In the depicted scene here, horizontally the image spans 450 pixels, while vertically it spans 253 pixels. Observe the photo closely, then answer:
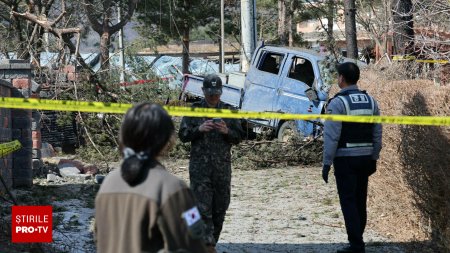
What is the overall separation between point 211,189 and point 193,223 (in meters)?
3.46

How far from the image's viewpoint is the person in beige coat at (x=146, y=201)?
3.30m

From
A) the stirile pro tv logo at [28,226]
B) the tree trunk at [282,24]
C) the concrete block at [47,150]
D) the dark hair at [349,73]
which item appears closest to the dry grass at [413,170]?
the dark hair at [349,73]

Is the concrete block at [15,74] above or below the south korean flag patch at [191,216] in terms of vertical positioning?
above

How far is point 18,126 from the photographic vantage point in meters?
10.8

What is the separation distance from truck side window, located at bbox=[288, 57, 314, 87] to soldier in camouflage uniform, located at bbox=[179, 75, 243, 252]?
8.87 metres

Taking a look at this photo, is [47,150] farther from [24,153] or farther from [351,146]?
[351,146]

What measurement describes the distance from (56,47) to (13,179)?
3734 millimetres

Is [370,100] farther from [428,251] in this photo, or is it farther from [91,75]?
[91,75]

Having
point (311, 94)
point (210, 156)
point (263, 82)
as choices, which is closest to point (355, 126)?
point (210, 156)

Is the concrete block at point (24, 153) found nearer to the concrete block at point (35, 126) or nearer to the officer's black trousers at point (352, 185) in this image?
the concrete block at point (35, 126)

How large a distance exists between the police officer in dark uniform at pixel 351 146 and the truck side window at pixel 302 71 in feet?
26.8

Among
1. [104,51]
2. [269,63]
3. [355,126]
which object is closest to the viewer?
[355,126]

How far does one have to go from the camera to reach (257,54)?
1642 centimetres

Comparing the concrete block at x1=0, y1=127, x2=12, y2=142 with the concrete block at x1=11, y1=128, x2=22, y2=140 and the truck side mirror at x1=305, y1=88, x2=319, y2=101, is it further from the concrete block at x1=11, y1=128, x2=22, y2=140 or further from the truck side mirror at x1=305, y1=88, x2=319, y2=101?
the truck side mirror at x1=305, y1=88, x2=319, y2=101
